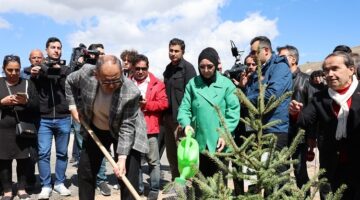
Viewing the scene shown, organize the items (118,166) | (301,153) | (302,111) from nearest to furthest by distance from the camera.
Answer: (302,111) → (118,166) → (301,153)

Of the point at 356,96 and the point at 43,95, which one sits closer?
the point at 356,96

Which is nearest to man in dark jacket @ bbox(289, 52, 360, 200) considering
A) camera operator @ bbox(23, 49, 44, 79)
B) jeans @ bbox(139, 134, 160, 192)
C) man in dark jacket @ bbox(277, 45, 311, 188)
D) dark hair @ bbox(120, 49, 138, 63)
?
man in dark jacket @ bbox(277, 45, 311, 188)

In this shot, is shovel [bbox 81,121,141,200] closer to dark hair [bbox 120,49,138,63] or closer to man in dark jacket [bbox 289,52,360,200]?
man in dark jacket [bbox 289,52,360,200]

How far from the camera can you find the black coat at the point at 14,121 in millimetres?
4988

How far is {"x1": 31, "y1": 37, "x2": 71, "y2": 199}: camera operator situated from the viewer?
529 centimetres

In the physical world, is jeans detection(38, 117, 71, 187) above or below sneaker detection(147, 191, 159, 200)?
above

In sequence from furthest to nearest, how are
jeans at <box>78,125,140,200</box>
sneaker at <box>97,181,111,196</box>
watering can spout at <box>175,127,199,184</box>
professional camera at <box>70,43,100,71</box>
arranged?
sneaker at <box>97,181,111,196</box> → professional camera at <box>70,43,100,71</box> → jeans at <box>78,125,140,200</box> → watering can spout at <box>175,127,199,184</box>

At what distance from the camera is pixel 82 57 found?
538cm

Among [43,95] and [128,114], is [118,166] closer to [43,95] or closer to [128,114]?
[128,114]

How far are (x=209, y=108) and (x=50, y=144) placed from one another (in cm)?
232

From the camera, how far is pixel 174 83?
5398 millimetres

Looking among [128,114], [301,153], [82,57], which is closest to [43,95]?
[82,57]

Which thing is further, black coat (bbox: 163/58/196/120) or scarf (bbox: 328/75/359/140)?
black coat (bbox: 163/58/196/120)

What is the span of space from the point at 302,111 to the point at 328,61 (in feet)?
1.57
